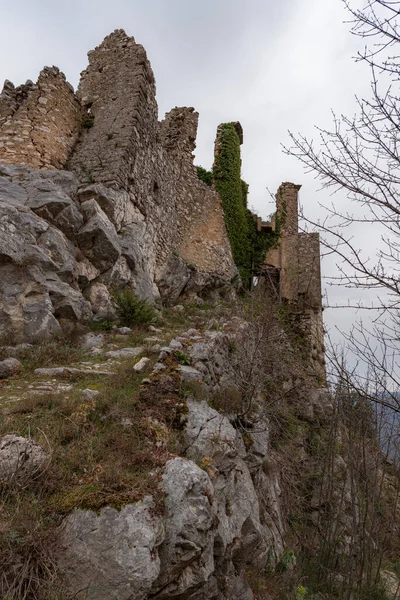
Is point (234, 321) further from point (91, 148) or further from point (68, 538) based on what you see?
point (68, 538)

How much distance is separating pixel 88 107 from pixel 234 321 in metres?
7.73

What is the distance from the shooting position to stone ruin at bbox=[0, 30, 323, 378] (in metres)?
6.82

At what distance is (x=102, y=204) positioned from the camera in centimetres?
879

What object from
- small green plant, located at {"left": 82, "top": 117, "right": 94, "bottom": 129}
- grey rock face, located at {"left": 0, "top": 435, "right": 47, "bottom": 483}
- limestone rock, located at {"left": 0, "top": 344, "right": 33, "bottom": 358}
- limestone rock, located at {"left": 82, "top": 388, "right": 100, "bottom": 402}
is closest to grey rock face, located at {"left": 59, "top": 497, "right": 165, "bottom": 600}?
grey rock face, located at {"left": 0, "top": 435, "right": 47, "bottom": 483}

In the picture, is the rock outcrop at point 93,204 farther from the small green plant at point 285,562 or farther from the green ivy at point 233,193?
the small green plant at point 285,562

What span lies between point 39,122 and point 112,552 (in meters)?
9.98

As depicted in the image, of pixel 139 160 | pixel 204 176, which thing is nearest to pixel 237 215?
pixel 204 176

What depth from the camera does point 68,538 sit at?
2.60 metres

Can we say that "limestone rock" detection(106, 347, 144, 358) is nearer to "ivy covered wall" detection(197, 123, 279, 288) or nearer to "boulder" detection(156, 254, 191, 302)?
"boulder" detection(156, 254, 191, 302)

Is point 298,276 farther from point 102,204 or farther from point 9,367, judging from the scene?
point 9,367

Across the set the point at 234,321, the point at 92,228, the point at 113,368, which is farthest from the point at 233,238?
the point at 113,368

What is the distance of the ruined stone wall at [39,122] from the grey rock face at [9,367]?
19.4 ft

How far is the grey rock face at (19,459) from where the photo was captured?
2.85m

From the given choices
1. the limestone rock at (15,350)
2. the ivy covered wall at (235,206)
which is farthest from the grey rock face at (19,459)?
the ivy covered wall at (235,206)
